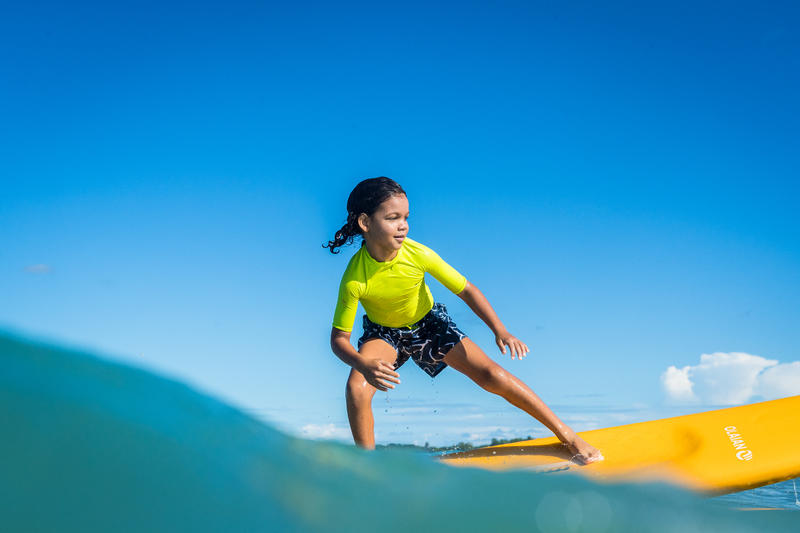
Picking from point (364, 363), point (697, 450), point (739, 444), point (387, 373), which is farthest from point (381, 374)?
point (739, 444)

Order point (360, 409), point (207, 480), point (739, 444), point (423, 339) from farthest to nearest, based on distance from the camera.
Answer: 1. point (739, 444)
2. point (423, 339)
3. point (360, 409)
4. point (207, 480)

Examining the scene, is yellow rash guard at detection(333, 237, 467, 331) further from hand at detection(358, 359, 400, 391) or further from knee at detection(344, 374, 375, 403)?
hand at detection(358, 359, 400, 391)

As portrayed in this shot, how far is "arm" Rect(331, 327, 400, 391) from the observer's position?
257 cm

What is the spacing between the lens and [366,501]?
3.48 feet

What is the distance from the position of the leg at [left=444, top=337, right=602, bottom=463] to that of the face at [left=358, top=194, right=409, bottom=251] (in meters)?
0.70

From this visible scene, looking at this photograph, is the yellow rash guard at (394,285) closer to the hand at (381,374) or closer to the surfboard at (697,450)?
the hand at (381,374)

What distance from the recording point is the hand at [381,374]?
2.56m

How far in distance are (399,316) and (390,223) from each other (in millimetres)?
527

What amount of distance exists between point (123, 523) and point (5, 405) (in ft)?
0.88

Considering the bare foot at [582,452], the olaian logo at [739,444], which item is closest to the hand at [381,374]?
the bare foot at [582,452]

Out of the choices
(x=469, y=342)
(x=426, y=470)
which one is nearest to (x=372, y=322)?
(x=469, y=342)

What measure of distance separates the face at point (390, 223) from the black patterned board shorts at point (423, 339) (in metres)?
0.48

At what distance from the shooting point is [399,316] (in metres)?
3.48

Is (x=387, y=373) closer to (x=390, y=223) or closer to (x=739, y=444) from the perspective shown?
(x=390, y=223)
